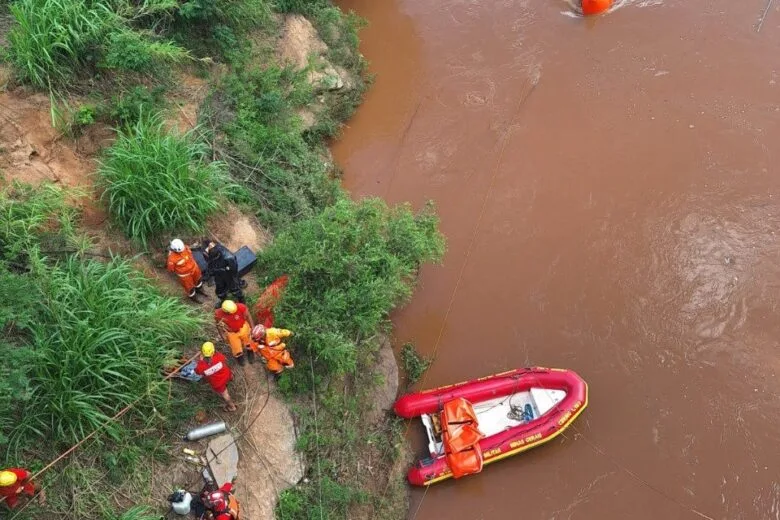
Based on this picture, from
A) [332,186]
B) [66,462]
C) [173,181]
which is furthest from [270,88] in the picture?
[66,462]

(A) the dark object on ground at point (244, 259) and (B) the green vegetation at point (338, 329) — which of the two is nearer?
(B) the green vegetation at point (338, 329)

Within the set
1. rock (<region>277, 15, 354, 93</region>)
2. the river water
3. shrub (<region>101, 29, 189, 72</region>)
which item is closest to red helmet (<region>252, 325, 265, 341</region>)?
the river water

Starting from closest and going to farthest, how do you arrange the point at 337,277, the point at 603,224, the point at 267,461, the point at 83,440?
1. the point at 83,440
2. the point at 267,461
3. the point at 337,277
4. the point at 603,224

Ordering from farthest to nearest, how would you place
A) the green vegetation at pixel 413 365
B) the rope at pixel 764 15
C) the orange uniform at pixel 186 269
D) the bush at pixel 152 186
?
the rope at pixel 764 15, the green vegetation at pixel 413 365, the bush at pixel 152 186, the orange uniform at pixel 186 269

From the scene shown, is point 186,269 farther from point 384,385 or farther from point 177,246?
point 384,385

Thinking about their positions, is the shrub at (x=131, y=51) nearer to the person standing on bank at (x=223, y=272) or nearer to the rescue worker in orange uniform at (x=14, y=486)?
the person standing on bank at (x=223, y=272)

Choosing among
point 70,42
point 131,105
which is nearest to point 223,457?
point 131,105

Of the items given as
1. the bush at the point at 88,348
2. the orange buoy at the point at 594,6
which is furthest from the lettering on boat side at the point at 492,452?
the orange buoy at the point at 594,6
